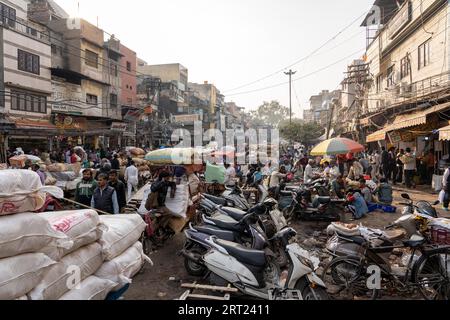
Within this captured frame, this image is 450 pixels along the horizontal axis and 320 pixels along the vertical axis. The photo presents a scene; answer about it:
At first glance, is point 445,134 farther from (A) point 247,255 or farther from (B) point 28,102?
(B) point 28,102

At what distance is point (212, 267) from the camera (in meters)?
4.47

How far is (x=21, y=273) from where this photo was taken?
2.63 m

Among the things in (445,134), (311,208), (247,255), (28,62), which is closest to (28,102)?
(28,62)

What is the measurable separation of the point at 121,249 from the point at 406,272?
154 inches

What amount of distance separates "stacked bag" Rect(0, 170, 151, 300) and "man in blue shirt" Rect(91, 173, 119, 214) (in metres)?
2.21

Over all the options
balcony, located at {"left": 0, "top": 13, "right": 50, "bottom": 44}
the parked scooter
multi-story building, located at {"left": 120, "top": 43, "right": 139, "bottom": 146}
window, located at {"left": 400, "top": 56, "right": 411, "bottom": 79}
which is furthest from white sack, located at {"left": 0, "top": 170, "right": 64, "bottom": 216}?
multi-story building, located at {"left": 120, "top": 43, "right": 139, "bottom": 146}

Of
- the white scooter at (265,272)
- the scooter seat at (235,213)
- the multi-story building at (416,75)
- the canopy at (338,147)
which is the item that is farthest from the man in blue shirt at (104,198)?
the multi-story building at (416,75)

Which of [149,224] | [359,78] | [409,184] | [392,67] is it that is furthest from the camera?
[359,78]

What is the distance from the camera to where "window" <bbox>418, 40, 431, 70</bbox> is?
14680mm

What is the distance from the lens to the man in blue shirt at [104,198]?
6.08 metres

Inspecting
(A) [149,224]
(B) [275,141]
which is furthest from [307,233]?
(B) [275,141]

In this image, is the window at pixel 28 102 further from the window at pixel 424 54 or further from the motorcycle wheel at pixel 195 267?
the window at pixel 424 54

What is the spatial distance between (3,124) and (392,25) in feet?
72.1

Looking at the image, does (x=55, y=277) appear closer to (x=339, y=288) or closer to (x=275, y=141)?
(x=339, y=288)
